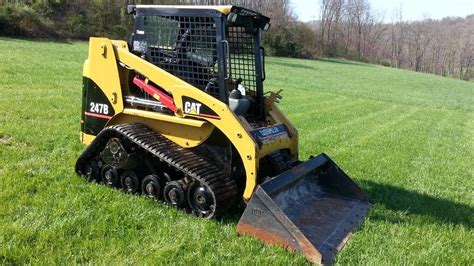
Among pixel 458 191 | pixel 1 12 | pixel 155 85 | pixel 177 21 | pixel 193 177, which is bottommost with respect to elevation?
pixel 458 191

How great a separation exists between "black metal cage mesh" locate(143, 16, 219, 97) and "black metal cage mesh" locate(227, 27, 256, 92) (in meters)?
0.68

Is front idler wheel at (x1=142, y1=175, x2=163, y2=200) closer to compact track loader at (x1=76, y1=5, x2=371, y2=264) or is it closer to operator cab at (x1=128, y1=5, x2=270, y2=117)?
compact track loader at (x1=76, y1=5, x2=371, y2=264)

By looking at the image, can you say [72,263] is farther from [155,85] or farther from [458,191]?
[458,191]

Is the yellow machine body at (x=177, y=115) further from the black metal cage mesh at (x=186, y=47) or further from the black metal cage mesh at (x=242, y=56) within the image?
the black metal cage mesh at (x=242, y=56)

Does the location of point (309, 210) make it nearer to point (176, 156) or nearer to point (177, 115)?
point (176, 156)

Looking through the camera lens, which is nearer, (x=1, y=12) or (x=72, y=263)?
(x=72, y=263)

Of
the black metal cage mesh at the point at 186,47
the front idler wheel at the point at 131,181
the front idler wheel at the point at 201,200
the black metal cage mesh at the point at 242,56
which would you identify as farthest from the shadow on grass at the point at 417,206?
the black metal cage mesh at the point at 242,56

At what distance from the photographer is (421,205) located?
6.16 metres

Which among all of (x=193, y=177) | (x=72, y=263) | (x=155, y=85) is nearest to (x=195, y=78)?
(x=155, y=85)

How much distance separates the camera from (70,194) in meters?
5.13

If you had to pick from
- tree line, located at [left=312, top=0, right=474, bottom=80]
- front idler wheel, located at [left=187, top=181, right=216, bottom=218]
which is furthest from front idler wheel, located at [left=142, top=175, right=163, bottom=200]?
tree line, located at [left=312, top=0, right=474, bottom=80]

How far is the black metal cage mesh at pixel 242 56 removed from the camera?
5.98 metres

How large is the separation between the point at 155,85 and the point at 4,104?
5.54m

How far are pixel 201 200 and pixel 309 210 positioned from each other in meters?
1.23
